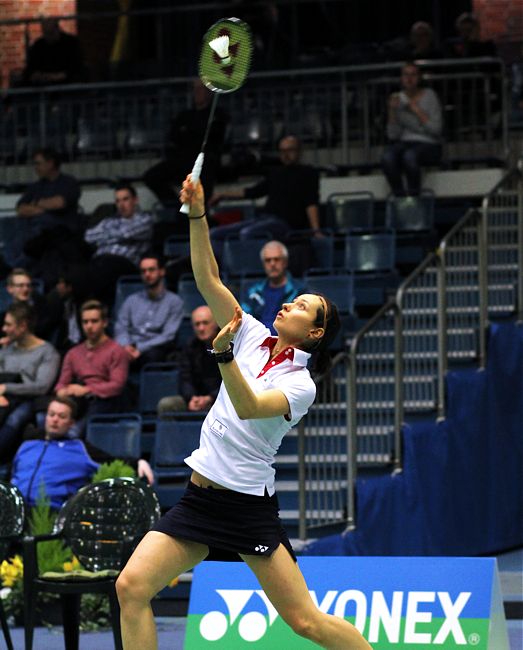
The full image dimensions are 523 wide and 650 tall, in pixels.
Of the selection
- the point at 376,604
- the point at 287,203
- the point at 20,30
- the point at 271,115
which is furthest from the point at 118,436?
the point at 20,30

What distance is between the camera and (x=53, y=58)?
16438 mm

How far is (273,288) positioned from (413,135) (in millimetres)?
3053

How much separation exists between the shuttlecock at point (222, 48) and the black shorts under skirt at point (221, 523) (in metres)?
1.67

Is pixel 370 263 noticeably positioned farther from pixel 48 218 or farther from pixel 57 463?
pixel 57 463

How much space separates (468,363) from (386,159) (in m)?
2.71

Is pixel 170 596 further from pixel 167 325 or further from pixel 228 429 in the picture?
pixel 228 429

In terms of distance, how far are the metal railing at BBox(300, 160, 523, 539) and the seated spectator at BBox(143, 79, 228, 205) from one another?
2521 millimetres

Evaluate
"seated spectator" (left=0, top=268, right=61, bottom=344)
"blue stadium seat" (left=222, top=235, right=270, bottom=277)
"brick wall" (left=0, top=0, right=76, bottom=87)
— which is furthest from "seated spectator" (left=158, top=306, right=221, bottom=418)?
"brick wall" (left=0, top=0, right=76, bottom=87)

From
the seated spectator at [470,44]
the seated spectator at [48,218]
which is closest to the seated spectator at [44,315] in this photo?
the seated spectator at [48,218]

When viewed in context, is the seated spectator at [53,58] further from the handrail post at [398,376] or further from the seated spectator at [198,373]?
the handrail post at [398,376]

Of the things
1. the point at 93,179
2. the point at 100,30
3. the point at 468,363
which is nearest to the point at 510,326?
the point at 468,363

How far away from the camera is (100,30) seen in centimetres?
1920

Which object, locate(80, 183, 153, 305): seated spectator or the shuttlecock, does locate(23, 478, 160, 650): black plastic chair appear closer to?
the shuttlecock

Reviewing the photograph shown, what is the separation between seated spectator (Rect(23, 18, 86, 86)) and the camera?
645 inches
